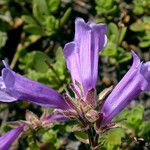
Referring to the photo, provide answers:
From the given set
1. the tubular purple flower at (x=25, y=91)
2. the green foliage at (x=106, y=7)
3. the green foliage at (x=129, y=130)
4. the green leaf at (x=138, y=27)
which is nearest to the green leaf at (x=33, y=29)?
the green foliage at (x=106, y=7)

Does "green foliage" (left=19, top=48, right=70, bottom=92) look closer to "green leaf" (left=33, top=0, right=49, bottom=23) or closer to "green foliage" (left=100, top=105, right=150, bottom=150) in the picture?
"green leaf" (left=33, top=0, right=49, bottom=23)

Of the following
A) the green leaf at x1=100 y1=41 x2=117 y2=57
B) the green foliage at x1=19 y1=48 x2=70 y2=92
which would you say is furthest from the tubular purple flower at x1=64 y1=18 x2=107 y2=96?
the green leaf at x1=100 y1=41 x2=117 y2=57

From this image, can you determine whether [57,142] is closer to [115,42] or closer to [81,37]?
[115,42]

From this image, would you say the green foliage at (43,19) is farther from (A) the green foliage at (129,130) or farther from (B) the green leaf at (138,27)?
(A) the green foliage at (129,130)

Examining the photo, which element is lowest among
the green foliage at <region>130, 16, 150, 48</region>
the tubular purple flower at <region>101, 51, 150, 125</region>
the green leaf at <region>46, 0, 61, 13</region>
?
the green foliage at <region>130, 16, 150, 48</region>

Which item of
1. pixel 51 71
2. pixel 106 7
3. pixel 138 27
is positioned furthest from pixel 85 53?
pixel 138 27

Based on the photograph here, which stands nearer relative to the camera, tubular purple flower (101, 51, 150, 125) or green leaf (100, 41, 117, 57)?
tubular purple flower (101, 51, 150, 125)

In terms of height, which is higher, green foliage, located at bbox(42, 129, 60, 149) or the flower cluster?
the flower cluster
